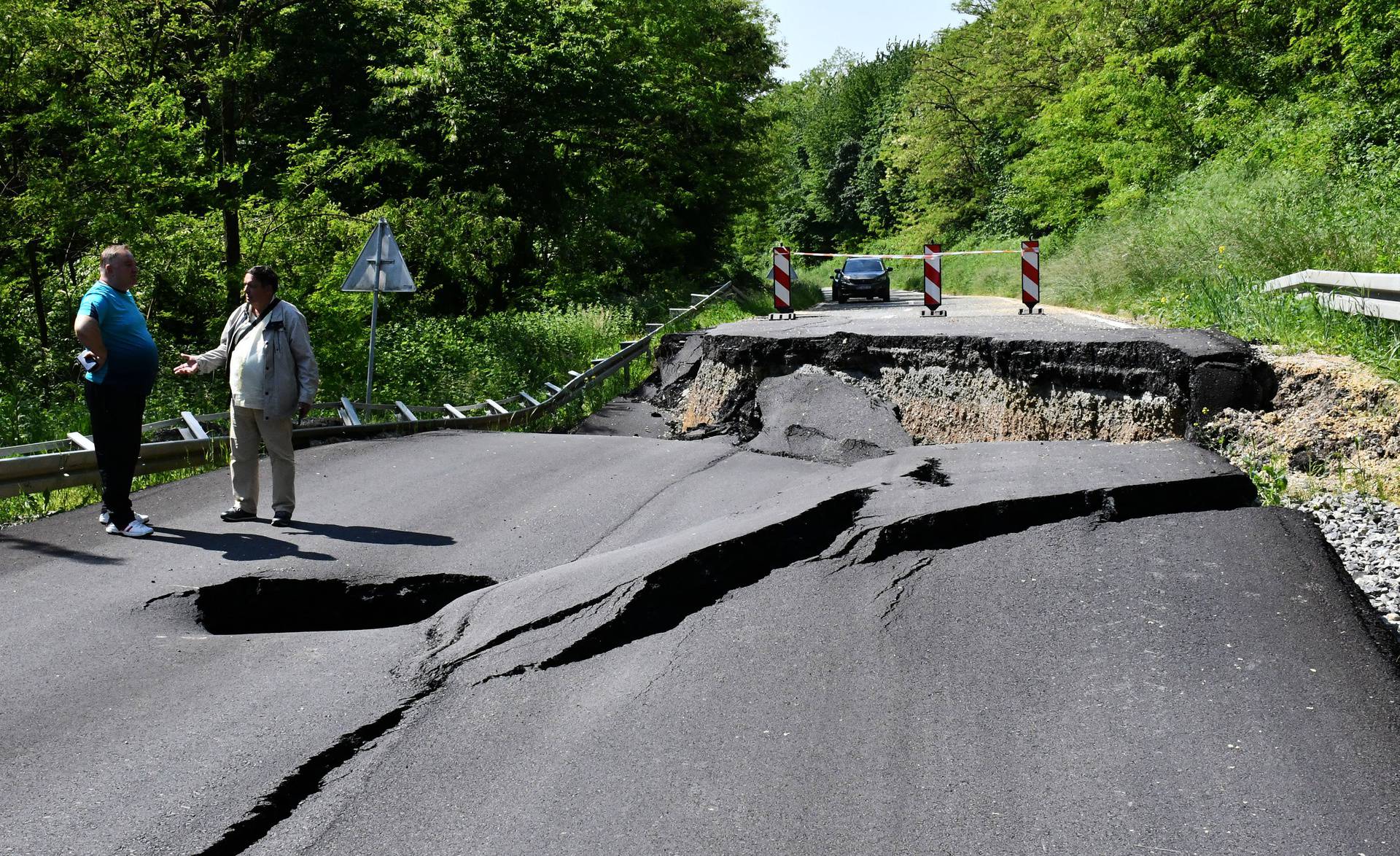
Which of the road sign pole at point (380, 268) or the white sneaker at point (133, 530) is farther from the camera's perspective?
the road sign pole at point (380, 268)

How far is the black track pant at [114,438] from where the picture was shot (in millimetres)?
7461

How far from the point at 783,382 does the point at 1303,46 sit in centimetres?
1811

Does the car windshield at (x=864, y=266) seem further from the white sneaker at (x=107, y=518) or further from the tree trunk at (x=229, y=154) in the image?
the white sneaker at (x=107, y=518)

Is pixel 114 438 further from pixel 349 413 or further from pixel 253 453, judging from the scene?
pixel 349 413

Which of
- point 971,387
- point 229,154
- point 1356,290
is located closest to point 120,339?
point 971,387

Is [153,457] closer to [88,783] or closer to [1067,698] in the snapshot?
[88,783]

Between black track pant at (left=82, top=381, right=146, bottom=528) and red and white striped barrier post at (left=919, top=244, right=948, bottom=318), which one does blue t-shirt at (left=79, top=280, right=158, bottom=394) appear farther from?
red and white striped barrier post at (left=919, top=244, right=948, bottom=318)

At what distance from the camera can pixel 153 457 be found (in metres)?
9.63

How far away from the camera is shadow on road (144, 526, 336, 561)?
683 cm

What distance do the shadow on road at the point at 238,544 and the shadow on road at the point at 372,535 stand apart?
0.34 meters

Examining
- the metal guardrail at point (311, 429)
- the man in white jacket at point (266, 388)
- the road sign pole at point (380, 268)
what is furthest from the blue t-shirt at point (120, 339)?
the road sign pole at point (380, 268)

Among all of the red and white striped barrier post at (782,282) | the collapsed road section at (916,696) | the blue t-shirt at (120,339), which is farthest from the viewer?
the red and white striped barrier post at (782,282)

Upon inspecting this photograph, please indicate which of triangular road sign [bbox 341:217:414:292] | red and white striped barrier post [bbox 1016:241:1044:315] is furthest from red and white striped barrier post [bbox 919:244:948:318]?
triangular road sign [bbox 341:217:414:292]

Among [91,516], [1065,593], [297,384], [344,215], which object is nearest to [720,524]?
[1065,593]
